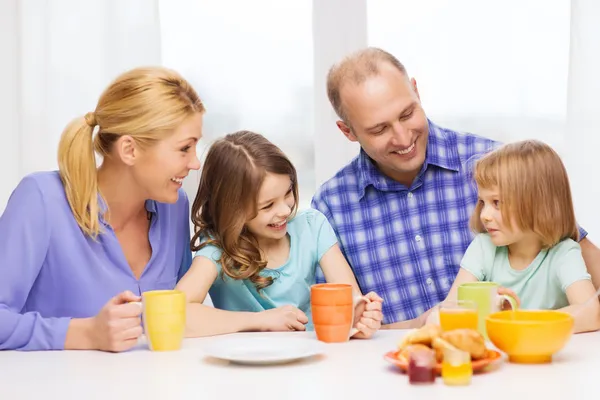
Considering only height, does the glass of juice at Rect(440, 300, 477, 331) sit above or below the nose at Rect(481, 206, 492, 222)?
below

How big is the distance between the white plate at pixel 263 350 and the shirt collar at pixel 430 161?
0.93m

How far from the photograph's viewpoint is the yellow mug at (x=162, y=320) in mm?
1509

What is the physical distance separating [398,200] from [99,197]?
35.0 inches

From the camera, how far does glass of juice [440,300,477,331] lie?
135 centimetres

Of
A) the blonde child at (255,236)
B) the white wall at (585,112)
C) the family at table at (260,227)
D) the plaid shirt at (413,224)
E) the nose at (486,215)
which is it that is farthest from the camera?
the white wall at (585,112)

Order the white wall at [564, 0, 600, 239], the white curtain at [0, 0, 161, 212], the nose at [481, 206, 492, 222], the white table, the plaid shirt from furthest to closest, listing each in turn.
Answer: the white curtain at [0, 0, 161, 212] < the white wall at [564, 0, 600, 239] < the plaid shirt < the nose at [481, 206, 492, 222] < the white table

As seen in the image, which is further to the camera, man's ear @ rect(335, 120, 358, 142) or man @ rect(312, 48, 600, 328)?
man's ear @ rect(335, 120, 358, 142)

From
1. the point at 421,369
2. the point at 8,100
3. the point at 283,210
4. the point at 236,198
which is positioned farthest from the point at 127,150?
the point at 8,100

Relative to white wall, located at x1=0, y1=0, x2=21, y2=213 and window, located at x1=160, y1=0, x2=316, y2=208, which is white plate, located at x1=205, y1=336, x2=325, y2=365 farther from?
white wall, located at x1=0, y1=0, x2=21, y2=213

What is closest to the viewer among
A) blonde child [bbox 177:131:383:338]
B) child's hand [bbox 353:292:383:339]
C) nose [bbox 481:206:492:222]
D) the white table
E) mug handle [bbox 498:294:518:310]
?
the white table

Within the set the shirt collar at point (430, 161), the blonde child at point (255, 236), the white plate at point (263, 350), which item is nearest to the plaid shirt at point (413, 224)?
the shirt collar at point (430, 161)

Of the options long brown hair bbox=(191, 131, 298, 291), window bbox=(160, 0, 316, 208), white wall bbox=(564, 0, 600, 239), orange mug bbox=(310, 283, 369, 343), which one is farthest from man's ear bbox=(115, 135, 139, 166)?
white wall bbox=(564, 0, 600, 239)

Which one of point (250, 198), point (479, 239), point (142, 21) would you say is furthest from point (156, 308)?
point (142, 21)

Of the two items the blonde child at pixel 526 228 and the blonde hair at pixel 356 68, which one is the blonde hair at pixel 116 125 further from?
the blonde child at pixel 526 228
